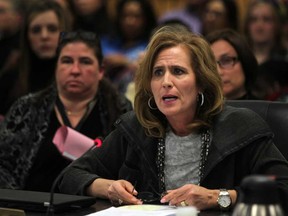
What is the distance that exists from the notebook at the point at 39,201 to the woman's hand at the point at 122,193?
0.13m

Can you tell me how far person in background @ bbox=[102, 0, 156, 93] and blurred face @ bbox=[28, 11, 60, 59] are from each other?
85 centimetres

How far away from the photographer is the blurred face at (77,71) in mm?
4352

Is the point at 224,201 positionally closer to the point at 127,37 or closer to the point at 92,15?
the point at 127,37

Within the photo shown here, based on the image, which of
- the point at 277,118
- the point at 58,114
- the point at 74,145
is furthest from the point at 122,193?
the point at 58,114

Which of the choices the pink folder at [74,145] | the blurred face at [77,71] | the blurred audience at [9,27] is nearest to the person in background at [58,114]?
the blurred face at [77,71]

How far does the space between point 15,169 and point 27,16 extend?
1.75 metres

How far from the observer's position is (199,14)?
6.93 meters

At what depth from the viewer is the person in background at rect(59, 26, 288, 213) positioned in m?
3.03

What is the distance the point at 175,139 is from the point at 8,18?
158 inches

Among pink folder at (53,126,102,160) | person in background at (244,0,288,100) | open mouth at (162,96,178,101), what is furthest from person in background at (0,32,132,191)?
person in background at (244,0,288,100)

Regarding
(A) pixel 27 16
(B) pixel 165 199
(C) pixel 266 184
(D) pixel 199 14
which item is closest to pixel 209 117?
(B) pixel 165 199

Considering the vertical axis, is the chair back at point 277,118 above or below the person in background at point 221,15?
below

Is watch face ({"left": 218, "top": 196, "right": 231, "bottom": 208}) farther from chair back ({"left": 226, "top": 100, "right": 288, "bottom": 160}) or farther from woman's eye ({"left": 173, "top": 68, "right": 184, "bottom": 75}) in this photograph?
woman's eye ({"left": 173, "top": 68, "right": 184, "bottom": 75})

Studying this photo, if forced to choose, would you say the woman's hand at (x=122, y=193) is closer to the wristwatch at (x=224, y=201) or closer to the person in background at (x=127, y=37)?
the wristwatch at (x=224, y=201)
